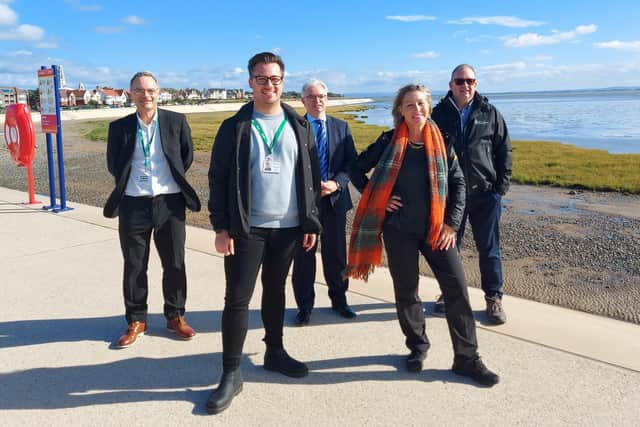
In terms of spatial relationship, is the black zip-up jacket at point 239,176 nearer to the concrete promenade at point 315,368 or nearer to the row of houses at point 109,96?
the concrete promenade at point 315,368

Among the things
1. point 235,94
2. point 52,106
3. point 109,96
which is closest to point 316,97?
point 52,106

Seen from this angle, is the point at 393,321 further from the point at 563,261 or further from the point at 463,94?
the point at 563,261

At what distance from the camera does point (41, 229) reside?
6938 mm

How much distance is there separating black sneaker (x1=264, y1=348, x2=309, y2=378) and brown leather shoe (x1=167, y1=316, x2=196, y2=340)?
2.37 feet

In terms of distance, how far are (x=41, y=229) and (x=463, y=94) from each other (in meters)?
5.83

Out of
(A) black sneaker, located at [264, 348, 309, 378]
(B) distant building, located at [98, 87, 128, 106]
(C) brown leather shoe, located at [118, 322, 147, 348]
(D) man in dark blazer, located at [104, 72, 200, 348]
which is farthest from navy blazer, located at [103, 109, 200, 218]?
(B) distant building, located at [98, 87, 128, 106]

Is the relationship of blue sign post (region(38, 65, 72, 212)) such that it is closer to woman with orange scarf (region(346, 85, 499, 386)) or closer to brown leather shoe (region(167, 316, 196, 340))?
brown leather shoe (region(167, 316, 196, 340))

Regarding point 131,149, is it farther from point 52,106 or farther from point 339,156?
point 52,106

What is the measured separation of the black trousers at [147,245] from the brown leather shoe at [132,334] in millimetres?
38

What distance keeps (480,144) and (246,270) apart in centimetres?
209

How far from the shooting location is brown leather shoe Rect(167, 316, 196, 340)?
3699mm

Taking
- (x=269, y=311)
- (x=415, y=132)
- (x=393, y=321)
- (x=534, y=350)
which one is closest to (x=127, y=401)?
(x=269, y=311)

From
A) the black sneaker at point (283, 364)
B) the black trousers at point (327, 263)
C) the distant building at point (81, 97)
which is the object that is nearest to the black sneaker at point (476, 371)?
the black sneaker at point (283, 364)

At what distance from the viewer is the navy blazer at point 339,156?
389cm
